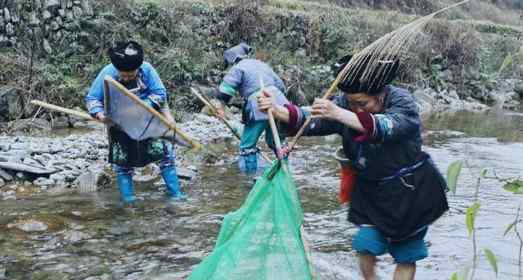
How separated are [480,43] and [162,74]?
1313 cm

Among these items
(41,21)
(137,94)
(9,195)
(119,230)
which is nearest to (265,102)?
(119,230)

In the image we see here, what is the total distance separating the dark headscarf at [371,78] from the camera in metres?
3.09

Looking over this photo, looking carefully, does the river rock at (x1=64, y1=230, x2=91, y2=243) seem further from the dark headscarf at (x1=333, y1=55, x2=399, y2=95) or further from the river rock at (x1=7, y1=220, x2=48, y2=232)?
the dark headscarf at (x1=333, y1=55, x2=399, y2=95)

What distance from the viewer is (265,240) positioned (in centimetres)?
310

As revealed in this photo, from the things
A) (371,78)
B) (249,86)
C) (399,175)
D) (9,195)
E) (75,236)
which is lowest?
(9,195)

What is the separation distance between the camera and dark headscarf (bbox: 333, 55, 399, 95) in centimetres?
309

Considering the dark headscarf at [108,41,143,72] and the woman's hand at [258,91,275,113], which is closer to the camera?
the woman's hand at [258,91,275,113]

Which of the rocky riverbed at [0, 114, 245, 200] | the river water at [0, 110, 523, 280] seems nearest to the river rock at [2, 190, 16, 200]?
the rocky riverbed at [0, 114, 245, 200]

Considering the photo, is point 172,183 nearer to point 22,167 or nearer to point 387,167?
point 22,167

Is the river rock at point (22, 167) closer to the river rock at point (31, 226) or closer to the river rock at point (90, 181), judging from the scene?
the river rock at point (90, 181)

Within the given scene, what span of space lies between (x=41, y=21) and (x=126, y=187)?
703cm

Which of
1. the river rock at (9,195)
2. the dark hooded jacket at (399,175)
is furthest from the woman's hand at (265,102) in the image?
the river rock at (9,195)

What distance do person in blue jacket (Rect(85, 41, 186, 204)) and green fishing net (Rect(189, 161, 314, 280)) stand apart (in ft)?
8.50

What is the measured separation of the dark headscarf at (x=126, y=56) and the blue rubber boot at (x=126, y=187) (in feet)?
3.75
